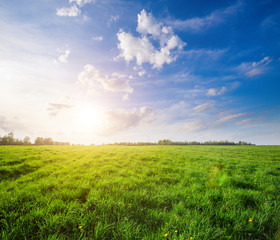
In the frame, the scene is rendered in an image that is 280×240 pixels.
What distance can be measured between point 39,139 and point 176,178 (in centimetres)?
9659

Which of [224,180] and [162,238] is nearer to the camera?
[162,238]

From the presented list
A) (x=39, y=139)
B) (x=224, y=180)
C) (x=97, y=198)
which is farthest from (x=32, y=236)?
(x=39, y=139)

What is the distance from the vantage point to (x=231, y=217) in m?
3.26

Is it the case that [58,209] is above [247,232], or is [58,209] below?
above

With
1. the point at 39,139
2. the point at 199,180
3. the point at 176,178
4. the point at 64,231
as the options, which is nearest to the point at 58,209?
the point at 64,231

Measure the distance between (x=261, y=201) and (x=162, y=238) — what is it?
3.96m

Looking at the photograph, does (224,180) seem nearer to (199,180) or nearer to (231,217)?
(199,180)

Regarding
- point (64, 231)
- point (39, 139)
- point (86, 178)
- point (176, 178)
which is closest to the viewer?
point (64, 231)

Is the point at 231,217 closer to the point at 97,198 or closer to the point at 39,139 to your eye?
the point at 97,198

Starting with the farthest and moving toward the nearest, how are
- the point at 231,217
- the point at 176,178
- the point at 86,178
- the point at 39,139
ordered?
1. the point at 39,139
2. the point at 176,178
3. the point at 86,178
4. the point at 231,217

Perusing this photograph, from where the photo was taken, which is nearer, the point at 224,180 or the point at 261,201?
the point at 261,201

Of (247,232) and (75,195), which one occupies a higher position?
(75,195)

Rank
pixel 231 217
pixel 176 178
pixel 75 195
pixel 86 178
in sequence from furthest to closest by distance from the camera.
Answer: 1. pixel 176 178
2. pixel 86 178
3. pixel 75 195
4. pixel 231 217

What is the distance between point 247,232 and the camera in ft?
9.64
